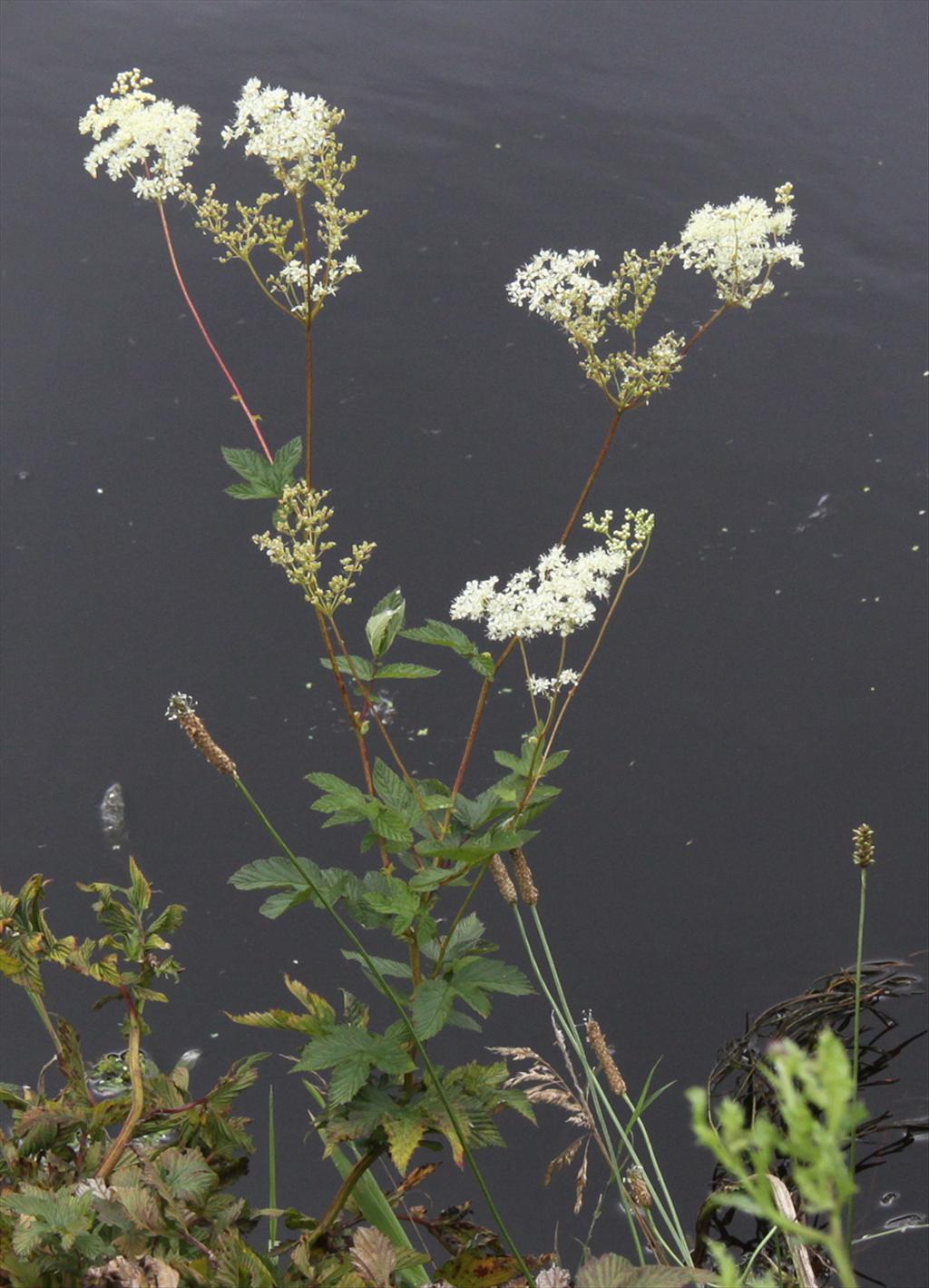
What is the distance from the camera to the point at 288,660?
1.46m

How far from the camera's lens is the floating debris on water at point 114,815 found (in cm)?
132

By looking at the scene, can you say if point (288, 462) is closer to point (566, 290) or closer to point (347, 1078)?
point (566, 290)

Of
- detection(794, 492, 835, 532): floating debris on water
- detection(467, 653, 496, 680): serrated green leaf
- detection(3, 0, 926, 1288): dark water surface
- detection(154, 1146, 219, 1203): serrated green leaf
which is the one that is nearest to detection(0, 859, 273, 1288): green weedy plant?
detection(154, 1146, 219, 1203): serrated green leaf

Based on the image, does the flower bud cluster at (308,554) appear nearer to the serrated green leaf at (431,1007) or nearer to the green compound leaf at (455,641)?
the green compound leaf at (455,641)

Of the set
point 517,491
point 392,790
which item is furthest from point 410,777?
point 517,491

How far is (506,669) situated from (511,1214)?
0.57 metres

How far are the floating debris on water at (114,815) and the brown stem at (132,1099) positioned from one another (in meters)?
0.59

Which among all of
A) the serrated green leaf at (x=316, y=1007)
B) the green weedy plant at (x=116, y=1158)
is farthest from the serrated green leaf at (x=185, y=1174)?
the serrated green leaf at (x=316, y=1007)

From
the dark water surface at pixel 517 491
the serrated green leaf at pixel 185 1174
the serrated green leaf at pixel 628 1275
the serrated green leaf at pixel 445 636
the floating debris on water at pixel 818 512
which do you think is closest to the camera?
the serrated green leaf at pixel 628 1275

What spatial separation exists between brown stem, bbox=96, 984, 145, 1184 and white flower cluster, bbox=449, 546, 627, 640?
0.95 feet

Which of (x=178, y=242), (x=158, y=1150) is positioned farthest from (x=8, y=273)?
(x=158, y=1150)

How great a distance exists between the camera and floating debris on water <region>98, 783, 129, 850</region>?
4.33 feet

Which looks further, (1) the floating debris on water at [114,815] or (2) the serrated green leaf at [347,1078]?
(1) the floating debris on water at [114,815]

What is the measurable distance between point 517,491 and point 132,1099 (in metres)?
1.00
